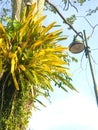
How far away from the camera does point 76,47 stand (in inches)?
276

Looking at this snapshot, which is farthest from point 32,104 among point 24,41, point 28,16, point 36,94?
point 28,16

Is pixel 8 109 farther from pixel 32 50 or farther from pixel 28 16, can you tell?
pixel 28 16

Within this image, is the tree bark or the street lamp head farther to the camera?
the street lamp head

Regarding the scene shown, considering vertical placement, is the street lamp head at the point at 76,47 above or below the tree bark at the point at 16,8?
below

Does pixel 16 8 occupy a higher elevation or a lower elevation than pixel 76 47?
higher

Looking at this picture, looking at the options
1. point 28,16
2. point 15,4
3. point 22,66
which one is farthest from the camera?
point 15,4

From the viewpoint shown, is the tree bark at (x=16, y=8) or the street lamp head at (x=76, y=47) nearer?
the tree bark at (x=16, y=8)

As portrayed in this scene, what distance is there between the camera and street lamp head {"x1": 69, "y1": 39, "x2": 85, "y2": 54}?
22.9 ft

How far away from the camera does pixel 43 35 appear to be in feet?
13.8

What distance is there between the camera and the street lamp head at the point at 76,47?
6.97 meters

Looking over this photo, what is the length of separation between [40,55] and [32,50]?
0.12 metres

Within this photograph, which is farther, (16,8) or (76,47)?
(76,47)

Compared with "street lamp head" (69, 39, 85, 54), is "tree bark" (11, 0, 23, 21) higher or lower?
higher

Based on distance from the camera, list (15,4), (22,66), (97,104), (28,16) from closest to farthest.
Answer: (22,66)
(28,16)
(15,4)
(97,104)
